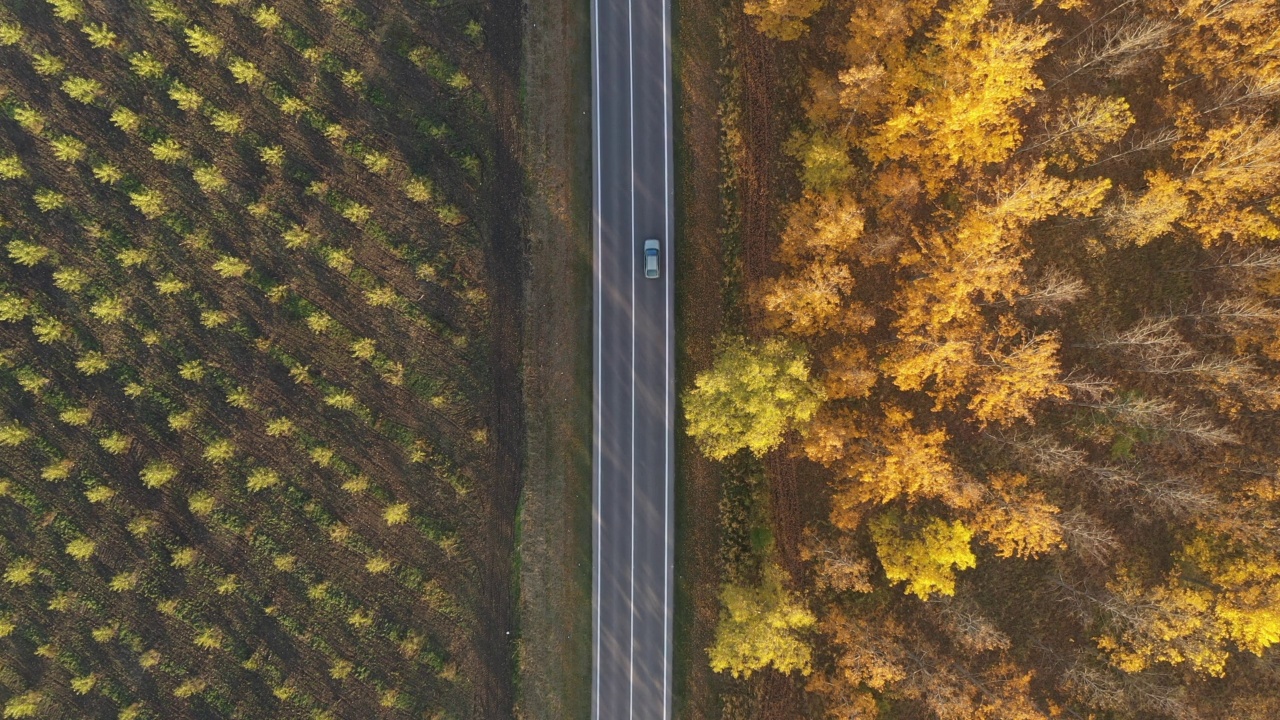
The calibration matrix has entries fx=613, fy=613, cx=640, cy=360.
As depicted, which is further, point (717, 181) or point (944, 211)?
point (717, 181)

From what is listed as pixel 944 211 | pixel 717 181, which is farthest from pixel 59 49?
pixel 944 211

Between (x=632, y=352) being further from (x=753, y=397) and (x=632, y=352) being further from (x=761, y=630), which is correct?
(x=761, y=630)

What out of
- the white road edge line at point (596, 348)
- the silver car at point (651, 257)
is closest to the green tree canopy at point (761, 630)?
the white road edge line at point (596, 348)

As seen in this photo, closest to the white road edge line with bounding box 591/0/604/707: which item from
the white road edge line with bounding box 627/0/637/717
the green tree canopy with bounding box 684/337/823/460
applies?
the white road edge line with bounding box 627/0/637/717

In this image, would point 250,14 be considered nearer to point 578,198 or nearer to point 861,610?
point 578,198

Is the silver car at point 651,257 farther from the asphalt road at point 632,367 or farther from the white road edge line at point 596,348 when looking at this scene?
the white road edge line at point 596,348

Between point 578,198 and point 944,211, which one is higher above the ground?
point 578,198

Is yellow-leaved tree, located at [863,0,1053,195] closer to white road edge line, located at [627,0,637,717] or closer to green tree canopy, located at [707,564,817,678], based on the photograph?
white road edge line, located at [627,0,637,717]
